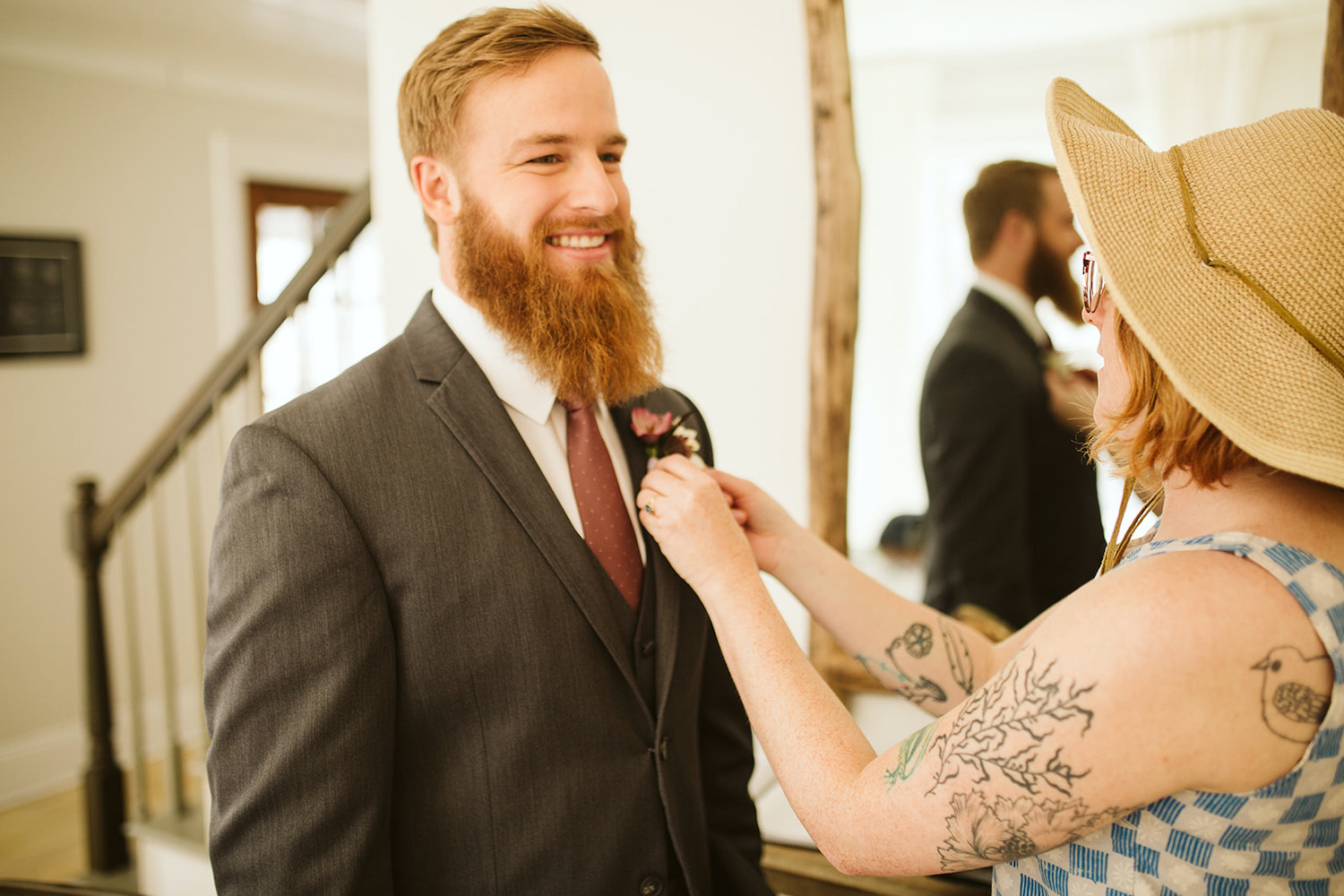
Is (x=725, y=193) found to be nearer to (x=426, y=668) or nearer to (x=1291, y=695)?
(x=426, y=668)

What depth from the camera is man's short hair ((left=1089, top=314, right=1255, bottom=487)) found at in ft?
2.96

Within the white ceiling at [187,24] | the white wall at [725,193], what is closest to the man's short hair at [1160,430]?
the white wall at [725,193]

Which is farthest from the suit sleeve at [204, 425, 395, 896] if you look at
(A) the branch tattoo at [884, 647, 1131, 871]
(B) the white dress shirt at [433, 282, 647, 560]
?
(A) the branch tattoo at [884, 647, 1131, 871]

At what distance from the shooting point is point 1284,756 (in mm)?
833

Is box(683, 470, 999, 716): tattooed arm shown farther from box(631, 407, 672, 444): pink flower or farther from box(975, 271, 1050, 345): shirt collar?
box(975, 271, 1050, 345): shirt collar

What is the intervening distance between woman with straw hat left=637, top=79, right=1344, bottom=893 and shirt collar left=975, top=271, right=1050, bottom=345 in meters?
1.03

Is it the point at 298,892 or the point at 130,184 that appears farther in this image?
the point at 130,184

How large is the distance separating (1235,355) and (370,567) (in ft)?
3.33

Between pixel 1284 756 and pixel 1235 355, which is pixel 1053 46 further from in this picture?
pixel 1284 756

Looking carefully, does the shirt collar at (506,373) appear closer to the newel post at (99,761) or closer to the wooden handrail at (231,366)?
the wooden handrail at (231,366)

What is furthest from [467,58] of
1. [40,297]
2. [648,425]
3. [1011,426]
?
[40,297]

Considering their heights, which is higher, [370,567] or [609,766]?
[370,567]

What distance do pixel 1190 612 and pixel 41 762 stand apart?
570cm

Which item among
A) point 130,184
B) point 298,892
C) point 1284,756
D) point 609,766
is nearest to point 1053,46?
point 1284,756
